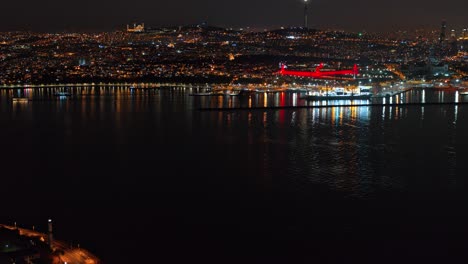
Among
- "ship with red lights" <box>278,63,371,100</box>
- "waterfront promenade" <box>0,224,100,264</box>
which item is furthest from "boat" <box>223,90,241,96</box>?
"waterfront promenade" <box>0,224,100,264</box>

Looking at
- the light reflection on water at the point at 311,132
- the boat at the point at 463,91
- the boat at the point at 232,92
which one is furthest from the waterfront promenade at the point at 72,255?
the boat at the point at 463,91

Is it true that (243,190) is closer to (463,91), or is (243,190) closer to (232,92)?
(232,92)

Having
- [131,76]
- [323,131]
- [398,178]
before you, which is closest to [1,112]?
[323,131]

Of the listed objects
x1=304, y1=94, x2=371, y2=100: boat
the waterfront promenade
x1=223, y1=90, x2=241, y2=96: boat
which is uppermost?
x1=223, y1=90, x2=241, y2=96: boat

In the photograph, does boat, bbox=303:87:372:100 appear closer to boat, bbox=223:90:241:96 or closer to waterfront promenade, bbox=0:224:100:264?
boat, bbox=223:90:241:96

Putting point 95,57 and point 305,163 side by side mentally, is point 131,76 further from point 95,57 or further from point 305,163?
point 305,163

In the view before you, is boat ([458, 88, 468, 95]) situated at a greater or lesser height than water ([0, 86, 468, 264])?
greater

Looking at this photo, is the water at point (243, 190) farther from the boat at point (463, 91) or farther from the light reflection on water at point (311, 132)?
the boat at point (463, 91)

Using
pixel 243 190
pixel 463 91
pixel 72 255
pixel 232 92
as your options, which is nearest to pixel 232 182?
pixel 243 190
